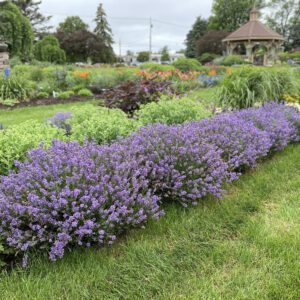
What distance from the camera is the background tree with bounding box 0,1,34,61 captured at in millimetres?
18697

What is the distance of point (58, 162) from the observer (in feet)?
8.50

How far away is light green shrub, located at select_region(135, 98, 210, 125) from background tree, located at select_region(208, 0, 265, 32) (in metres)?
56.5

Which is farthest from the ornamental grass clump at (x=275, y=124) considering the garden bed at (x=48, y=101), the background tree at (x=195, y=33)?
the background tree at (x=195, y=33)

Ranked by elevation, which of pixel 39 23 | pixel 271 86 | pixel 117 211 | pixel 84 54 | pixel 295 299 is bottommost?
pixel 295 299

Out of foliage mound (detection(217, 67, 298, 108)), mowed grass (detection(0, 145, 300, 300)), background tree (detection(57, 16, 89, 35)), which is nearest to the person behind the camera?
mowed grass (detection(0, 145, 300, 300))

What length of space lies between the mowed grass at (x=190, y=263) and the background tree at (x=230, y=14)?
2307 inches

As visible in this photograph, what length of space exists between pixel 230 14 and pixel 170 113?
193 feet

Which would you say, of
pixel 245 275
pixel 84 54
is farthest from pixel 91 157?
pixel 84 54

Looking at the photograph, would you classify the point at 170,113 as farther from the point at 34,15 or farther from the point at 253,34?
the point at 34,15

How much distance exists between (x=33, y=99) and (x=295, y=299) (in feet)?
30.8

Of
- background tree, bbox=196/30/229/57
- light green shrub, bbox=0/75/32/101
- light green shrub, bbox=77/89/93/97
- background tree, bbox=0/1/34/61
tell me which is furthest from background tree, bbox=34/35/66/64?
background tree, bbox=196/30/229/57

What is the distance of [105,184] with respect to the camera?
2473 millimetres

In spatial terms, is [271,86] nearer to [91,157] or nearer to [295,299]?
[91,157]

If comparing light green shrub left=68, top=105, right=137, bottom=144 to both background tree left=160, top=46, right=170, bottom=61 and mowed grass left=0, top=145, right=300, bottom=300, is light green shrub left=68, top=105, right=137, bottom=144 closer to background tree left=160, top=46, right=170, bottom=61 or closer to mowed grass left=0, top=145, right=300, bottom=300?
mowed grass left=0, top=145, right=300, bottom=300
